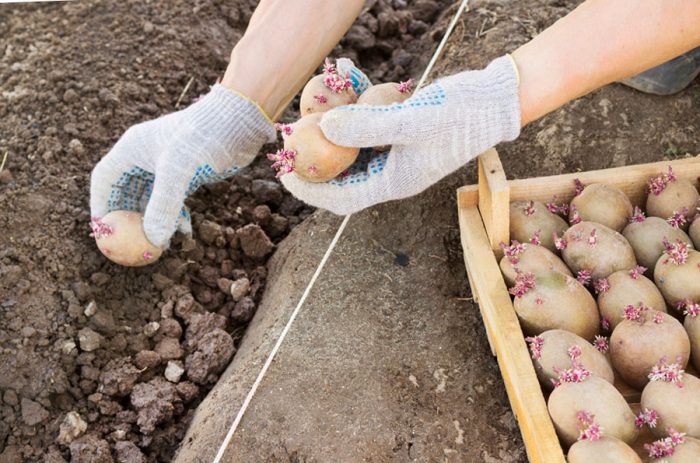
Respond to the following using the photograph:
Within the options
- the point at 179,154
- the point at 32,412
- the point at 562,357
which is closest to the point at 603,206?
the point at 562,357

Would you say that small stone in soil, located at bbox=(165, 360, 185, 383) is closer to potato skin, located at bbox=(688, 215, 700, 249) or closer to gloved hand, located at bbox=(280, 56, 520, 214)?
gloved hand, located at bbox=(280, 56, 520, 214)

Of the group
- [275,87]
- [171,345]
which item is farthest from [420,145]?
[171,345]

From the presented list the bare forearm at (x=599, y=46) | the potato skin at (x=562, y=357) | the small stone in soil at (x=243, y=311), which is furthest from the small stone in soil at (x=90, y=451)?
the bare forearm at (x=599, y=46)

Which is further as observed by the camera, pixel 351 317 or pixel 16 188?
pixel 16 188

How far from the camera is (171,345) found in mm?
2182

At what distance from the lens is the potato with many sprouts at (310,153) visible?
5.73ft

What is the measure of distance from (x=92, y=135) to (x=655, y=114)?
196 centimetres

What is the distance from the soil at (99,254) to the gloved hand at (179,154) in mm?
167

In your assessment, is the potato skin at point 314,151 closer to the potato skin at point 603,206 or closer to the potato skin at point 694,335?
the potato skin at point 603,206

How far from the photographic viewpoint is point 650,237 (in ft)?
5.89

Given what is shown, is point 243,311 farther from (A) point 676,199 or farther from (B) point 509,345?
(A) point 676,199

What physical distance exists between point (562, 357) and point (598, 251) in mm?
326

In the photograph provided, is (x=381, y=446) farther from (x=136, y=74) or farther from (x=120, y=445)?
(x=136, y=74)

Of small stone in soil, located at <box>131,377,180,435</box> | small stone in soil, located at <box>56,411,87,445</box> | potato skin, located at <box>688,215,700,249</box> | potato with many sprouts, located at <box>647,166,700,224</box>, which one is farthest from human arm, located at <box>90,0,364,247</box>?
potato skin, located at <box>688,215,700,249</box>
